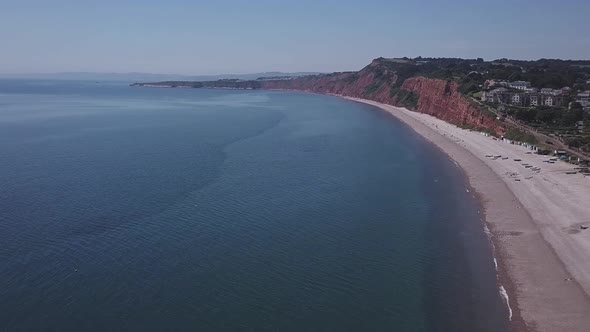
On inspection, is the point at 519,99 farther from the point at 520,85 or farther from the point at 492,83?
the point at 492,83

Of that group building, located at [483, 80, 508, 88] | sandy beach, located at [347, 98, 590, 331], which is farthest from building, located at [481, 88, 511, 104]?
sandy beach, located at [347, 98, 590, 331]

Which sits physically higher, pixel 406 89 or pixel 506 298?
pixel 406 89

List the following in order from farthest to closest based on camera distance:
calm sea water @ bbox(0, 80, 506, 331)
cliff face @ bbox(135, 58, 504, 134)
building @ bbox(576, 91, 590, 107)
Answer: cliff face @ bbox(135, 58, 504, 134) < building @ bbox(576, 91, 590, 107) < calm sea water @ bbox(0, 80, 506, 331)

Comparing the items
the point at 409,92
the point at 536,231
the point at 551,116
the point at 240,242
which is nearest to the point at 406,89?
the point at 409,92

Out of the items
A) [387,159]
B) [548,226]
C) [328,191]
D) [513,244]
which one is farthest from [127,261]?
[387,159]

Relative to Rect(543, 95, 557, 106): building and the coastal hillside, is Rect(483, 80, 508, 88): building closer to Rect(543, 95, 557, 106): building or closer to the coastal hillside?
the coastal hillside

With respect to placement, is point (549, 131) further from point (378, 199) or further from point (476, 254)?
point (476, 254)
